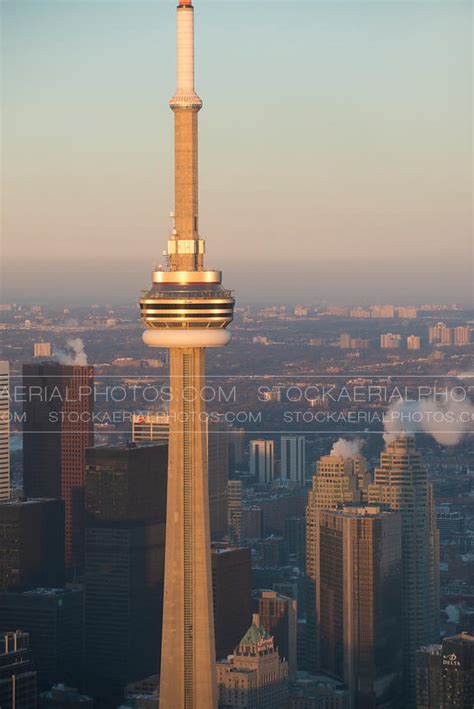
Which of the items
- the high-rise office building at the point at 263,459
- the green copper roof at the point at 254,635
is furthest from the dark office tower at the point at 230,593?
the high-rise office building at the point at 263,459

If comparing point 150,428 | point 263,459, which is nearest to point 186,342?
point 150,428

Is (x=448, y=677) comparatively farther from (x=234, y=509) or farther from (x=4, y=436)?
(x=4, y=436)

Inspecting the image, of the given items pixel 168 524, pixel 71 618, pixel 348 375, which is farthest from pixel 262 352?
pixel 168 524

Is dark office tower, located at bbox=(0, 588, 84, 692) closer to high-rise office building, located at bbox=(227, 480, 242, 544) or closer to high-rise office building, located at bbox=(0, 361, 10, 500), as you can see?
high-rise office building, located at bbox=(0, 361, 10, 500)

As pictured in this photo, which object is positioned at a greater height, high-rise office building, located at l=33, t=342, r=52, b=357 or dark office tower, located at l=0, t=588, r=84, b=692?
high-rise office building, located at l=33, t=342, r=52, b=357

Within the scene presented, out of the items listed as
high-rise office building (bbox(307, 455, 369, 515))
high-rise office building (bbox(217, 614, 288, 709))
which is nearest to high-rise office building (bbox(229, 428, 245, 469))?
high-rise office building (bbox(307, 455, 369, 515))

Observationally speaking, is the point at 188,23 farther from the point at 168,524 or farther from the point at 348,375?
the point at 348,375

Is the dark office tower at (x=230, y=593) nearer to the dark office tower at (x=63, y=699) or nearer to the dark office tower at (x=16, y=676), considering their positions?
the dark office tower at (x=63, y=699)

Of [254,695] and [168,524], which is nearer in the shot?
[168,524]
